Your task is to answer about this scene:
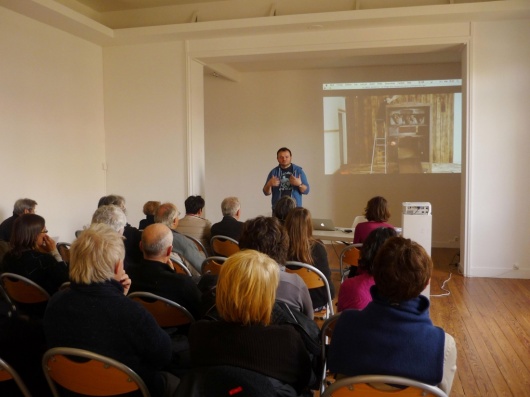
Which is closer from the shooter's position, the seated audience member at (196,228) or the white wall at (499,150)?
the seated audience member at (196,228)

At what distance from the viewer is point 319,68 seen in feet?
26.3

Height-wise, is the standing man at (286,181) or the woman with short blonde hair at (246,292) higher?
the standing man at (286,181)

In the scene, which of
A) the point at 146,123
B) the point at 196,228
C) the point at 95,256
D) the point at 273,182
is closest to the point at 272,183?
the point at 273,182

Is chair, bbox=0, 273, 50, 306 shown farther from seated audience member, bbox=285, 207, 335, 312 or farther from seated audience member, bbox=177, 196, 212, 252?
seated audience member, bbox=177, 196, 212, 252

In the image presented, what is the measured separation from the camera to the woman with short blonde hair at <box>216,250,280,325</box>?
1.59 meters

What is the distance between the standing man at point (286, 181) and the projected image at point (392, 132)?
7.90 ft

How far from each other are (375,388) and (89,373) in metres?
0.93

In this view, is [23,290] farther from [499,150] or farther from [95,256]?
[499,150]

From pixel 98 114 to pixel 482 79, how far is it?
471cm

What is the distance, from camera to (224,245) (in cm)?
397

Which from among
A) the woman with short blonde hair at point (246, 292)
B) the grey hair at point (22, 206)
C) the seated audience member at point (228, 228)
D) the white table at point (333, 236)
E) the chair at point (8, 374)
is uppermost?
the grey hair at point (22, 206)

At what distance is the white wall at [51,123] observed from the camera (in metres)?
5.06

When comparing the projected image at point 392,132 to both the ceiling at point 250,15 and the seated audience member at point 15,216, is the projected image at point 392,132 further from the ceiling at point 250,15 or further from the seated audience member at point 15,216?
the seated audience member at point 15,216

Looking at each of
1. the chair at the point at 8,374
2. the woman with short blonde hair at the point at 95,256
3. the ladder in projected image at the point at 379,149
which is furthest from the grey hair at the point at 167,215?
the ladder in projected image at the point at 379,149
